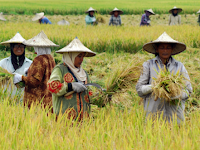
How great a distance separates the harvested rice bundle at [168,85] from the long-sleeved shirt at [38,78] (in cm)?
138

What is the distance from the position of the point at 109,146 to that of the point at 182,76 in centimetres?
106

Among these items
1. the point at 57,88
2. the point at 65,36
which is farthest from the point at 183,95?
the point at 65,36

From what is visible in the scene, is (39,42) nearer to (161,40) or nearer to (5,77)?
(5,77)

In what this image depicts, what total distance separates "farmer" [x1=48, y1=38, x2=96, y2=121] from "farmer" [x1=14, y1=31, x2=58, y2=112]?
1.59 ft

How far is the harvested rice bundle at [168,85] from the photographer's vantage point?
2.43 meters

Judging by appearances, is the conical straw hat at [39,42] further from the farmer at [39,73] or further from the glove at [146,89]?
the glove at [146,89]

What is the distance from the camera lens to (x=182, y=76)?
2.53m

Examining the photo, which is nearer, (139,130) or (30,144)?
(30,144)

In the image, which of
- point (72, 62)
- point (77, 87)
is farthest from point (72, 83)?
point (72, 62)

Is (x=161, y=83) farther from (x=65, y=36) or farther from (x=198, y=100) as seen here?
(x=65, y=36)

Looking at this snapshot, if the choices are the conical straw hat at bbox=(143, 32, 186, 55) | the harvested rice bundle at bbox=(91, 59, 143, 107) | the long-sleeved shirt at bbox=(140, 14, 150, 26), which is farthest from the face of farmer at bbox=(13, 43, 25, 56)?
the long-sleeved shirt at bbox=(140, 14, 150, 26)

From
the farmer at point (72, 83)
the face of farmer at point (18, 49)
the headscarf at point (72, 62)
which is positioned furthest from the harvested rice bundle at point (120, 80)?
the face of farmer at point (18, 49)

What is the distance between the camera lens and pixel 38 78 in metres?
3.24

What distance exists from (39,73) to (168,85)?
1604 mm
